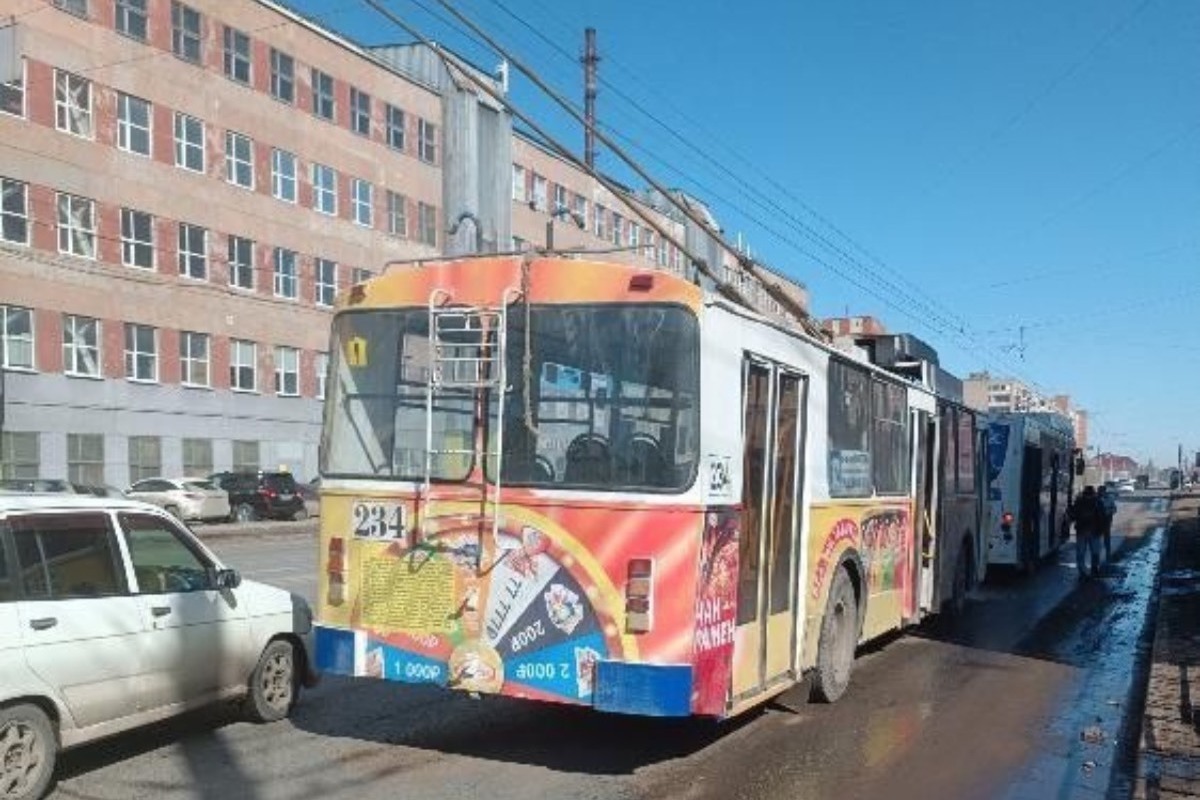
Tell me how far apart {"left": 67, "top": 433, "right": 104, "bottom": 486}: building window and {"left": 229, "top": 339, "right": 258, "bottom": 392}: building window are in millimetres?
6656

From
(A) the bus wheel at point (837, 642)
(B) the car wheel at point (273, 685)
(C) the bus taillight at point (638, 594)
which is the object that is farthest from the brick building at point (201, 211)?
(C) the bus taillight at point (638, 594)

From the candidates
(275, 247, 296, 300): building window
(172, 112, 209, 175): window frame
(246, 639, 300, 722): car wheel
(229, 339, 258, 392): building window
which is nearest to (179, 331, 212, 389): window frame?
(229, 339, 258, 392): building window

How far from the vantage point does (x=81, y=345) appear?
3803 centimetres

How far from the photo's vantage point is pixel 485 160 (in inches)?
2078

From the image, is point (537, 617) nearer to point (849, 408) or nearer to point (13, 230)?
point (849, 408)

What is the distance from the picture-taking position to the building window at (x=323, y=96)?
48281 mm

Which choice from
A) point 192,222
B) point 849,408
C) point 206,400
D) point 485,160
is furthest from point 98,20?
point 849,408

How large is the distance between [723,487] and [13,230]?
34535 millimetres

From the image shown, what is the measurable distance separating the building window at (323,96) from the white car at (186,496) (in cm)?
1900

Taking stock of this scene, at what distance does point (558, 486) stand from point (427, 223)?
49874mm

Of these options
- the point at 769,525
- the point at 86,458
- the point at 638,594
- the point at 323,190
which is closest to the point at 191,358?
the point at 86,458

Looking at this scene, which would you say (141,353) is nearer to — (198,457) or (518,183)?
(198,457)

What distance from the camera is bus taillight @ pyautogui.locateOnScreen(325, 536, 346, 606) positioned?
Result: 7395 millimetres

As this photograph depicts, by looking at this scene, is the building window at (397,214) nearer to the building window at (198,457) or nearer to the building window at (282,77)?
the building window at (282,77)
